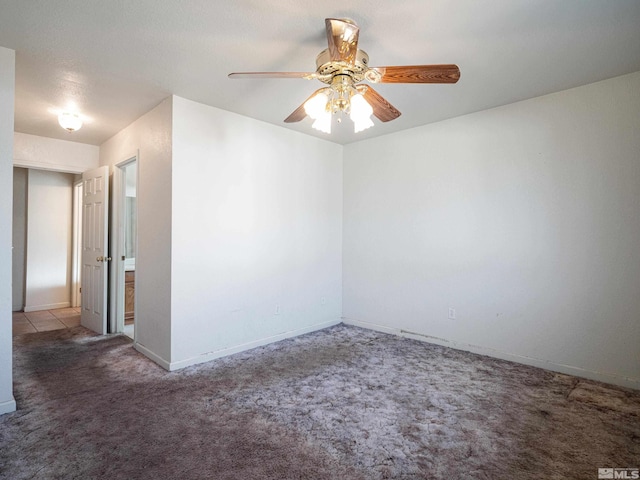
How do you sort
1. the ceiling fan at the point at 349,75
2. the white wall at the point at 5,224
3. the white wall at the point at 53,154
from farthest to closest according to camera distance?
the white wall at the point at 53,154
the white wall at the point at 5,224
the ceiling fan at the point at 349,75

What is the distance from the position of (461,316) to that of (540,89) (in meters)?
2.34

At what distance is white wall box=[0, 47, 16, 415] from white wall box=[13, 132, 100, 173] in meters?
2.26

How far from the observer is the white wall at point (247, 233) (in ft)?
10.6

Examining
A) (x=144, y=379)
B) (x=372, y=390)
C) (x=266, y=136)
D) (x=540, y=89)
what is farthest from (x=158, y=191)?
(x=540, y=89)

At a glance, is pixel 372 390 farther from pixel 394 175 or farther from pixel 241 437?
pixel 394 175

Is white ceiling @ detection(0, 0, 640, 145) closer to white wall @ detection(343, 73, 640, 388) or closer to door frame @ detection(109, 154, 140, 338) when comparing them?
white wall @ detection(343, 73, 640, 388)

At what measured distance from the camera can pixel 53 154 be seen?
4488mm

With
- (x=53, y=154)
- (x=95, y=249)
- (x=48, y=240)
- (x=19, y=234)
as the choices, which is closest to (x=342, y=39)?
(x=95, y=249)

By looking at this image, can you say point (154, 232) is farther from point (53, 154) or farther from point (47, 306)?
point (47, 306)

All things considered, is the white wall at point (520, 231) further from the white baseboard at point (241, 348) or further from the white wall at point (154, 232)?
the white wall at point (154, 232)

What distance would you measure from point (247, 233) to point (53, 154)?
9.96ft

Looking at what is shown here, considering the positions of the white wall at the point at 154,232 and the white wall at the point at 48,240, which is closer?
the white wall at the point at 154,232

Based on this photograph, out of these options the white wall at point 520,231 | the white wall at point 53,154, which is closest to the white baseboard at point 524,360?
the white wall at point 520,231

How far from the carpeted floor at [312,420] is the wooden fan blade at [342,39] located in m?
2.22
